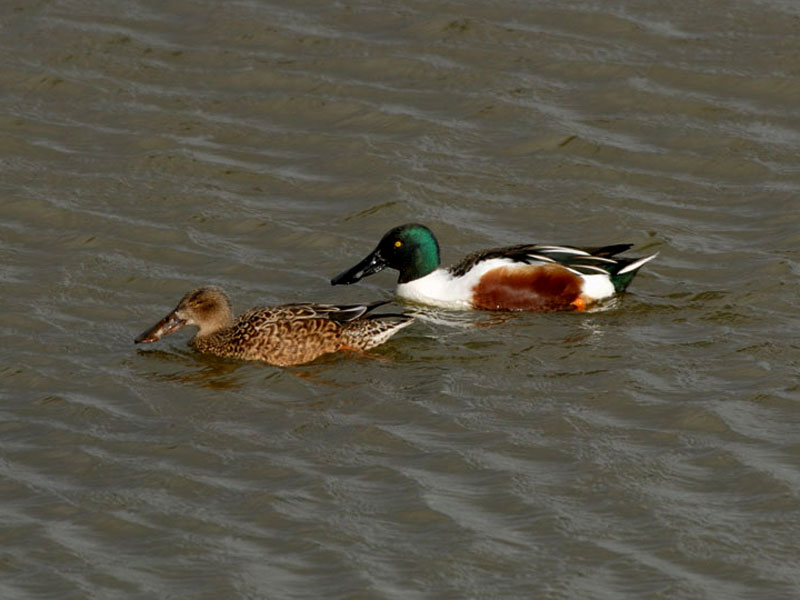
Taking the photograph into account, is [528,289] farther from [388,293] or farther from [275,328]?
[275,328]

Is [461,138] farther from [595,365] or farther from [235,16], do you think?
[595,365]

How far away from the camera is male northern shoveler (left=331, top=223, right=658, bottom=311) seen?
1091 centimetres

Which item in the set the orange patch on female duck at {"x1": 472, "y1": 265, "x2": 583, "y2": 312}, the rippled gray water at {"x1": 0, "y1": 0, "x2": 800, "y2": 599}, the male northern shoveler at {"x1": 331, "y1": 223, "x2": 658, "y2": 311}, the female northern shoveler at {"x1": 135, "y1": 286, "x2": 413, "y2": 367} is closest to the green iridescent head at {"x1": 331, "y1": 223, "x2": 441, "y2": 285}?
the male northern shoveler at {"x1": 331, "y1": 223, "x2": 658, "y2": 311}

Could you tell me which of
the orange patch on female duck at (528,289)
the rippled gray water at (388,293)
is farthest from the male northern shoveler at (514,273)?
the rippled gray water at (388,293)

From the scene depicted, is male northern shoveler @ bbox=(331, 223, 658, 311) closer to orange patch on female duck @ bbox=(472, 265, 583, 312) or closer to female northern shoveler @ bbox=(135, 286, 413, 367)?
orange patch on female duck @ bbox=(472, 265, 583, 312)

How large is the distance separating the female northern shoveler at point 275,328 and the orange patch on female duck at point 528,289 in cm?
80

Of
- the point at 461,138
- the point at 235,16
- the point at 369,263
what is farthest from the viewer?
the point at 235,16

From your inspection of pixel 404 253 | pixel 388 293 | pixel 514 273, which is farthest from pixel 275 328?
pixel 388 293

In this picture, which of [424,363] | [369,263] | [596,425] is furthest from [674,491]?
[369,263]

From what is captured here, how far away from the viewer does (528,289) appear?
36.2ft

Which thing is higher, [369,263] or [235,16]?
[235,16]

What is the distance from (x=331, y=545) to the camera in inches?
294

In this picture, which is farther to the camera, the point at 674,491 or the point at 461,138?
the point at 461,138

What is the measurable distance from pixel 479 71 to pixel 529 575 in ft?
21.8
